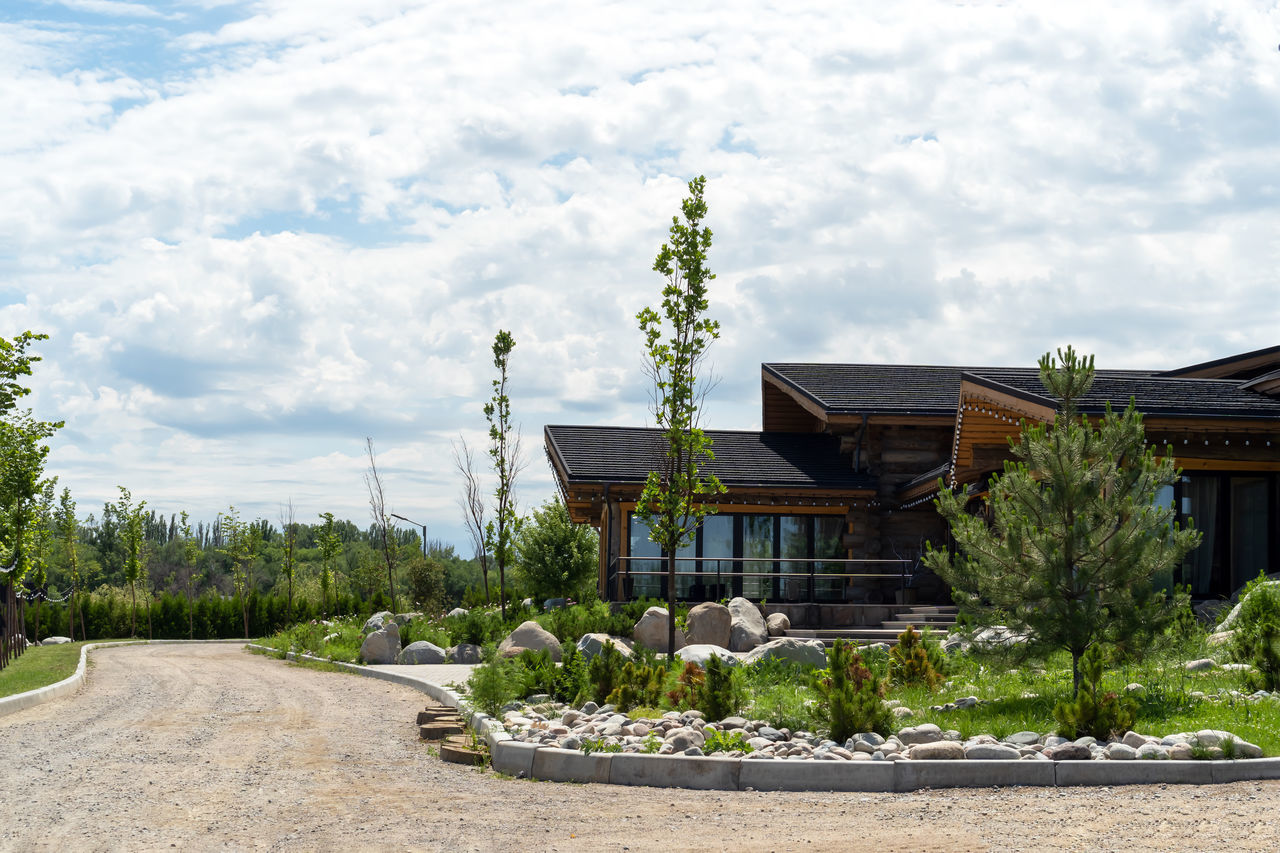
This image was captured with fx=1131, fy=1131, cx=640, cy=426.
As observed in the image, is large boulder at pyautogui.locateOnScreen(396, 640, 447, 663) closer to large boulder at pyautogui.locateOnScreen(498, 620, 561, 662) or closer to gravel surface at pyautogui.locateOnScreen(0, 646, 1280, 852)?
large boulder at pyautogui.locateOnScreen(498, 620, 561, 662)

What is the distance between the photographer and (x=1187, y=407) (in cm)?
1656

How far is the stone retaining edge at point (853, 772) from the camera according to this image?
781 centimetres

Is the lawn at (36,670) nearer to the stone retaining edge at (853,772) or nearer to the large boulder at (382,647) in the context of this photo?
the large boulder at (382,647)

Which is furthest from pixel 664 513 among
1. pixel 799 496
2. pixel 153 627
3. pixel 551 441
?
pixel 153 627

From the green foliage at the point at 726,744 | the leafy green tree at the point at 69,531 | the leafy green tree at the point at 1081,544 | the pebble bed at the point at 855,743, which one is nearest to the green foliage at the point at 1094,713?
the pebble bed at the point at 855,743

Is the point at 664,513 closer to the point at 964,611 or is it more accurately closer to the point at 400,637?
the point at 964,611

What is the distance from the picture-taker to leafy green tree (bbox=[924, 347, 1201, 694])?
32.5 feet

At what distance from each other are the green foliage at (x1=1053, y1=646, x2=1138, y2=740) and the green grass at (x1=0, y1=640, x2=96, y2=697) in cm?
1290

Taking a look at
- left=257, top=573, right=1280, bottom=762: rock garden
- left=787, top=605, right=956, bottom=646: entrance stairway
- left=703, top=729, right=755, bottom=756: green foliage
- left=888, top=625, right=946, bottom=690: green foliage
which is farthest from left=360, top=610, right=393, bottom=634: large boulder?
left=703, top=729, right=755, bottom=756: green foliage

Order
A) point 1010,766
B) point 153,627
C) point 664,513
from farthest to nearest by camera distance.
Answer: point 153,627 → point 664,513 → point 1010,766

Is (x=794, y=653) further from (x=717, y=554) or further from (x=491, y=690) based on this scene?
(x=717, y=554)

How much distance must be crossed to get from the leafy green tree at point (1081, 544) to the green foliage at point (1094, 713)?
0.97m

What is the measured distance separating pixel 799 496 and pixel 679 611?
19.1 ft

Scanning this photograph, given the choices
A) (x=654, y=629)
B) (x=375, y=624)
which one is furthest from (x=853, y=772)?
(x=375, y=624)
